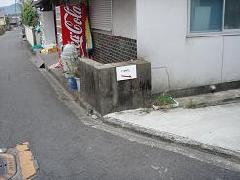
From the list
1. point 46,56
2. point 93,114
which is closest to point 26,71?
point 46,56

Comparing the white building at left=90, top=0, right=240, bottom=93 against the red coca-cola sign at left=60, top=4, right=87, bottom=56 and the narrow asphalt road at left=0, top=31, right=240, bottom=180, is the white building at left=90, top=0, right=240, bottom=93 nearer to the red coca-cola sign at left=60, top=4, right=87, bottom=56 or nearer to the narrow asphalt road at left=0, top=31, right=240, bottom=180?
the narrow asphalt road at left=0, top=31, right=240, bottom=180

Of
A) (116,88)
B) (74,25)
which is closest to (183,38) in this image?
(116,88)

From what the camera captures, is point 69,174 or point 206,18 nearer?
point 69,174

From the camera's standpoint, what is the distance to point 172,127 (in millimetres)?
6676

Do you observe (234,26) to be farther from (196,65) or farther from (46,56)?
(46,56)

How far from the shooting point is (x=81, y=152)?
6082mm

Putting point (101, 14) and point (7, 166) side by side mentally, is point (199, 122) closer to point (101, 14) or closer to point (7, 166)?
point (7, 166)

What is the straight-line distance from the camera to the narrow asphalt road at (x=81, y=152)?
5.23 metres

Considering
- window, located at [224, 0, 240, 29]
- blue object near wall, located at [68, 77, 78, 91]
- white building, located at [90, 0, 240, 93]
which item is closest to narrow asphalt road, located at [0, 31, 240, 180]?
blue object near wall, located at [68, 77, 78, 91]

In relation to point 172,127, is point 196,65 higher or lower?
higher

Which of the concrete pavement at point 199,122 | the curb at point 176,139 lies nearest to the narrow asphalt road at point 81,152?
the curb at point 176,139

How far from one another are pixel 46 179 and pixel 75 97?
5.09 meters

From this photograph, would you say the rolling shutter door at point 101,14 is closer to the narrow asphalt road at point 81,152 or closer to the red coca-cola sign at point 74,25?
the red coca-cola sign at point 74,25

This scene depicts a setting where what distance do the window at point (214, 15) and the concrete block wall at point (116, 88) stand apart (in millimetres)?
1801
